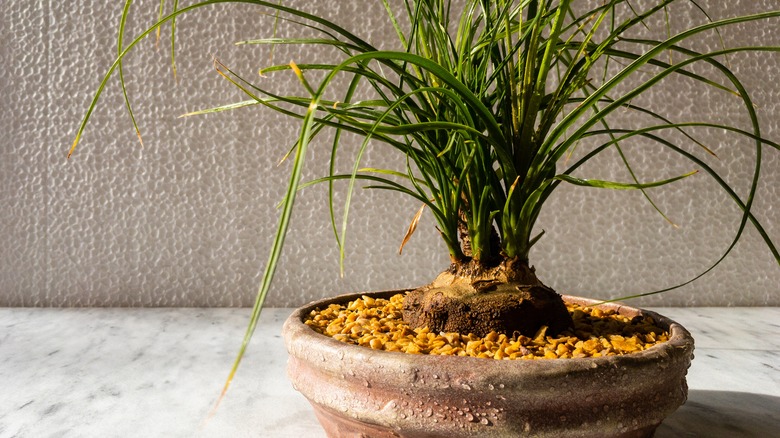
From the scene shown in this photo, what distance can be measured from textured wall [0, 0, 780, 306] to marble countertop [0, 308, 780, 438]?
9 centimetres

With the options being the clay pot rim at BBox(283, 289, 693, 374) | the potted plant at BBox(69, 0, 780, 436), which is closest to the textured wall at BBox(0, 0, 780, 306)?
the potted plant at BBox(69, 0, 780, 436)

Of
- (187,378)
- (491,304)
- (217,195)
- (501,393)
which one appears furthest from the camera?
(217,195)

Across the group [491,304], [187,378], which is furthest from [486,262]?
[187,378]

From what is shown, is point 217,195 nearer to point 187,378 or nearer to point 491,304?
point 187,378

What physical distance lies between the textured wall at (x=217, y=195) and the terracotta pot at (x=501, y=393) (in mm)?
706

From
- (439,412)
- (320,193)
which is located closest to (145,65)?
(320,193)

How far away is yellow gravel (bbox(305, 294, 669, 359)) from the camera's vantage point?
1.38 ft

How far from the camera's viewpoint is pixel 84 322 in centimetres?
99

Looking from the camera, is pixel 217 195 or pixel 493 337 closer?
pixel 493 337

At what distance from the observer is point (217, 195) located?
3.61 ft

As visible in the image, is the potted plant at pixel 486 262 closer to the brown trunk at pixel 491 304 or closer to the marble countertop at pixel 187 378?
the brown trunk at pixel 491 304

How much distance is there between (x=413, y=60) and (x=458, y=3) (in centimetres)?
77

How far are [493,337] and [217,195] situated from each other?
0.75 metres

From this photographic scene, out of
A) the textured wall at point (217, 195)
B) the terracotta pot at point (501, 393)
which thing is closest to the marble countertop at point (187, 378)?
the textured wall at point (217, 195)
